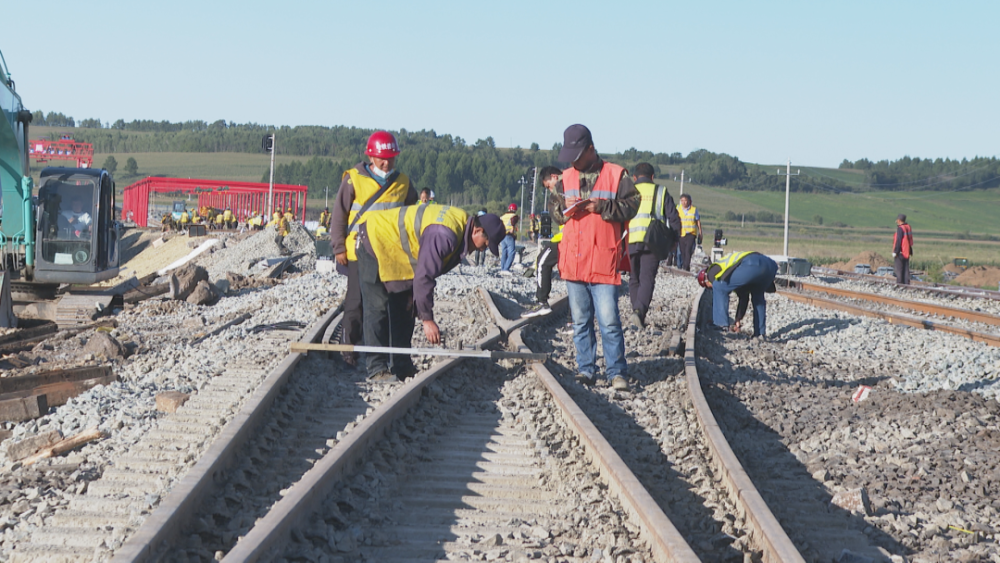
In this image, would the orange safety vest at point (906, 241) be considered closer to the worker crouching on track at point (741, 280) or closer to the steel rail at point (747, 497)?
the worker crouching on track at point (741, 280)

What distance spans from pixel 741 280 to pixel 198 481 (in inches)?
326

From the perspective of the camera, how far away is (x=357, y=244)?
7441 mm

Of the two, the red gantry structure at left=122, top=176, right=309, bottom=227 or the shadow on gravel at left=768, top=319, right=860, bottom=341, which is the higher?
the red gantry structure at left=122, top=176, right=309, bottom=227

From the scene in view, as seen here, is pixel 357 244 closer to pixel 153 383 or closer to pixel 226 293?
pixel 153 383

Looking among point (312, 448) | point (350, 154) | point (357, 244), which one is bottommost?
point (312, 448)

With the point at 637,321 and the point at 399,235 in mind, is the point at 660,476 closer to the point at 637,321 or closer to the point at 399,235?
the point at 399,235

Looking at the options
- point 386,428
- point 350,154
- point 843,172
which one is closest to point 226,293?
point 386,428

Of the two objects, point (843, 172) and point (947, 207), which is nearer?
point (947, 207)

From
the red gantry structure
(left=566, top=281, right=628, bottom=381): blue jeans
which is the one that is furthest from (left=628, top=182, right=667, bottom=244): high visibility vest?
the red gantry structure

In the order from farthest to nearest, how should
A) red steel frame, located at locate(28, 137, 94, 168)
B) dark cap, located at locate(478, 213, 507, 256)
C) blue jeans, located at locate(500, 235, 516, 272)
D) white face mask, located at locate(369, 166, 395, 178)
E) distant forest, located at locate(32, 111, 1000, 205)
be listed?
distant forest, located at locate(32, 111, 1000, 205), red steel frame, located at locate(28, 137, 94, 168), blue jeans, located at locate(500, 235, 516, 272), white face mask, located at locate(369, 166, 395, 178), dark cap, located at locate(478, 213, 507, 256)

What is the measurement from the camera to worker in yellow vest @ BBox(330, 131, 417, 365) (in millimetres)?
7684

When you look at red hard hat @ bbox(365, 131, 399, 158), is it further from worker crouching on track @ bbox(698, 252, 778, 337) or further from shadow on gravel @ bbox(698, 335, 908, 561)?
worker crouching on track @ bbox(698, 252, 778, 337)

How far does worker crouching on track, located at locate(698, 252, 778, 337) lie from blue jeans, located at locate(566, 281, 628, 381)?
4024 millimetres

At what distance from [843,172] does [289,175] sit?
3486 inches
